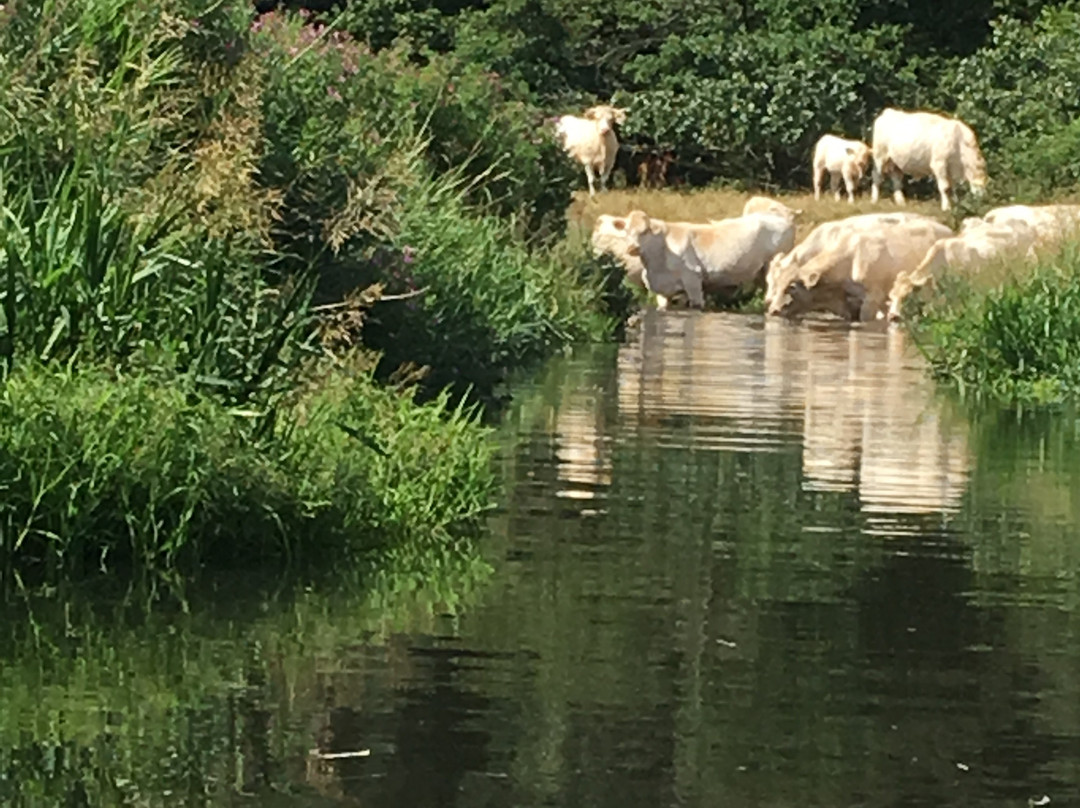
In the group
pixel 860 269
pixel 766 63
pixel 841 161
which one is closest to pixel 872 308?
pixel 860 269

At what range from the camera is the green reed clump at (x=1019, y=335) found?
2238cm

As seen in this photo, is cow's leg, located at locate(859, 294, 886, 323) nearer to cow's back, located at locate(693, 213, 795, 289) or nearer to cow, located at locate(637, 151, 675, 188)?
cow's back, located at locate(693, 213, 795, 289)

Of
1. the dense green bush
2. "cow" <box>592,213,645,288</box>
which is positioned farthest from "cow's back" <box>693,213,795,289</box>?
the dense green bush

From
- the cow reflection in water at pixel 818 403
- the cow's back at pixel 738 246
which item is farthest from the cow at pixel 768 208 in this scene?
the cow reflection in water at pixel 818 403

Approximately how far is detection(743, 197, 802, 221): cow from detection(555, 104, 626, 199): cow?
2923 millimetres

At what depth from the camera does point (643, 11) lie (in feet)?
164

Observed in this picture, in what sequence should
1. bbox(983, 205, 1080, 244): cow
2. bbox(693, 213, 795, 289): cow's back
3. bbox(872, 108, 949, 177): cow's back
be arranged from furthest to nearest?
bbox(872, 108, 949, 177): cow's back, bbox(693, 213, 795, 289): cow's back, bbox(983, 205, 1080, 244): cow

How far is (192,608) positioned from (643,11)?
41610mm

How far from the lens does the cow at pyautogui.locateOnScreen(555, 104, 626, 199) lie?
44.5 metres

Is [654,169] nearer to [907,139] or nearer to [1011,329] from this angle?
[907,139]

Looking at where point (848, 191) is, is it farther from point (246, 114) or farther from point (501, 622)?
point (501, 622)

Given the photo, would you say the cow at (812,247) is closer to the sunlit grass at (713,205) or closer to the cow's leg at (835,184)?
the sunlit grass at (713,205)

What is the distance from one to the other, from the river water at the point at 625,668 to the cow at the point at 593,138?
3044 cm

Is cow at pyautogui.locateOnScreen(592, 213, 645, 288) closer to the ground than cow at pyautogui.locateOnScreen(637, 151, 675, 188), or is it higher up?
closer to the ground
